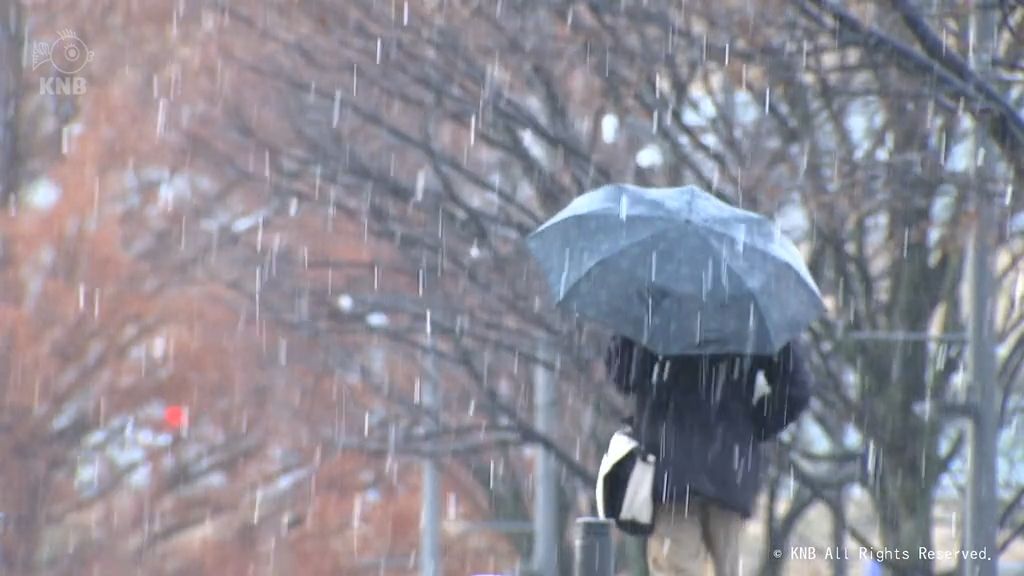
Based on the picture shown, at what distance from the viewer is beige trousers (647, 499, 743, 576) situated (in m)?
6.24

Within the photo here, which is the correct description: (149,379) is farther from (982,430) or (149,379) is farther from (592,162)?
(982,430)

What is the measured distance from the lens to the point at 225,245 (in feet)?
54.1

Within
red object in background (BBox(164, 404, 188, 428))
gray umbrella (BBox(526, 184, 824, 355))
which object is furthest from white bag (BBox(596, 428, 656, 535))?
red object in background (BBox(164, 404, 188, 428))

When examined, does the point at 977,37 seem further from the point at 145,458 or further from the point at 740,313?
the point at 145,458

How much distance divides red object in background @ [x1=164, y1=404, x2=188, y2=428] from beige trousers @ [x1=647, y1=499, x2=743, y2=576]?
1116 centimetres

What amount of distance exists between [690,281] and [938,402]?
5188 mm

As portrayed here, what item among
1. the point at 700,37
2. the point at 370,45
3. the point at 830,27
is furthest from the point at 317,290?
the point at 830,27

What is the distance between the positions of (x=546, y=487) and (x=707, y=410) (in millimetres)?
9014

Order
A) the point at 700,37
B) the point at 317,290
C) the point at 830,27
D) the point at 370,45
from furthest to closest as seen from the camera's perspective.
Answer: the point at 317,290 → the point at 370,45 → the point at 700,37 → the point at 830,27

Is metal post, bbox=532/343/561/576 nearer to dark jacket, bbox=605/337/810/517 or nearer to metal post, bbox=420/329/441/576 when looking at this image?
metal post, bbox=420/329/441/576

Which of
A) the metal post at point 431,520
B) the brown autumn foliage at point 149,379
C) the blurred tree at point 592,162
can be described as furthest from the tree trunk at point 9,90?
the blurred tree at point 592,162

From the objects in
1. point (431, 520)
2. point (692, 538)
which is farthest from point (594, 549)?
point (431, 520)

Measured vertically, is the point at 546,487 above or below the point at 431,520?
above

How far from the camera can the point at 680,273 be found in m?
6.24
